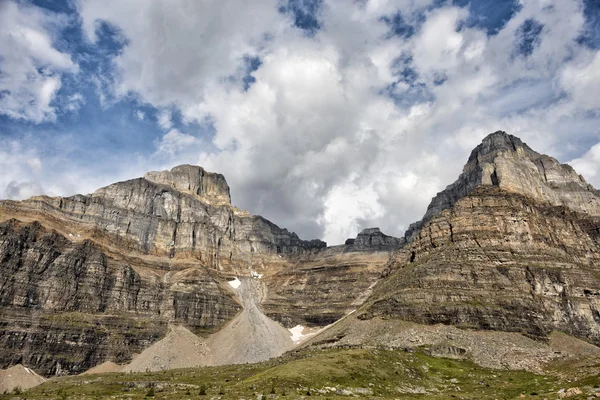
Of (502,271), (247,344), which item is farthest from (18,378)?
(502,271)

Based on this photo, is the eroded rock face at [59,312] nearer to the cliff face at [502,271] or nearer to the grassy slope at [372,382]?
the grassy slope at [372,382]

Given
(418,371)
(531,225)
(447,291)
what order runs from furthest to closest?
(531,225) → (447,291) → (418,371)

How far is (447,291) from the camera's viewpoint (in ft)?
462

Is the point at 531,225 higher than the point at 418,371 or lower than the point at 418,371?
higher

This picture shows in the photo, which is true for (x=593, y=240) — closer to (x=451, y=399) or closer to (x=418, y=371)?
(x=418, y=371)

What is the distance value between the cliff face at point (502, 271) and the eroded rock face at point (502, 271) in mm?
294

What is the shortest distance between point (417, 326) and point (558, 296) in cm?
4942

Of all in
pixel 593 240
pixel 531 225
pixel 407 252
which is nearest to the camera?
pixel 531 225

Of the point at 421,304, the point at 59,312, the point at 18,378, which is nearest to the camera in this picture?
the point at 421,304

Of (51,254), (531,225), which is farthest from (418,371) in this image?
(51,254)

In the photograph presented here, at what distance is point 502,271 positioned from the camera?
150 metres

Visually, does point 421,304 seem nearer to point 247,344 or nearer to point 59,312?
point 247,344

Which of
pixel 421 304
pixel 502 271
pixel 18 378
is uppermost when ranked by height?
pixel 502 271

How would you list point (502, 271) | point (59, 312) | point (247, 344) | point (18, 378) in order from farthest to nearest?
1. point (247, 344)
2. point (59, 312)
3. point (502, 271)
4. point (18, 378)
